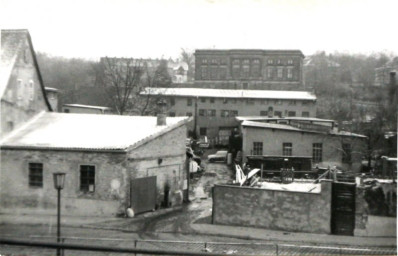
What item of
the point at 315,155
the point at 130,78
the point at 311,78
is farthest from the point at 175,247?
the point at 311,78

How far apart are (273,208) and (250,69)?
130 feet

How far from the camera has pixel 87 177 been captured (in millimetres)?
16750

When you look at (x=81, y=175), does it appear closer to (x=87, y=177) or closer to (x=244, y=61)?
(x=87, y=177)

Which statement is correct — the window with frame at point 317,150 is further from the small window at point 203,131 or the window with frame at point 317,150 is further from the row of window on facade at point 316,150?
the small window at point 203,131

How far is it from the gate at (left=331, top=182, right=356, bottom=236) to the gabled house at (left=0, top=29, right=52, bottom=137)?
42.0 ft

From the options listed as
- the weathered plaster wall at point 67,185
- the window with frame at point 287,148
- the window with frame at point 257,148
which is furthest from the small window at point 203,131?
the weathered plaster wall at point 67,185

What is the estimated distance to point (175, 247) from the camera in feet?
43.2

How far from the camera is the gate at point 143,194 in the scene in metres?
17.1

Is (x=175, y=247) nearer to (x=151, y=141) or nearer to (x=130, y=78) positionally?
(x=151, y=141)

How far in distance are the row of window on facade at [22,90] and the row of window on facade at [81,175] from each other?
2912mm

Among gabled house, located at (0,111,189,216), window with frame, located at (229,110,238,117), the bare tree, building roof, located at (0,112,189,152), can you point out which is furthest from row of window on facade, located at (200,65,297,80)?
gabled house, located at (0,111,189,216)

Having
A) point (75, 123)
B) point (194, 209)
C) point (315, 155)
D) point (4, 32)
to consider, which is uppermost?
point (4, 32)

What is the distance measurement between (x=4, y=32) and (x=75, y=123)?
479 centimetres

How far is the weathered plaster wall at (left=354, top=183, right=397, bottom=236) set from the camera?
14.2 meters
